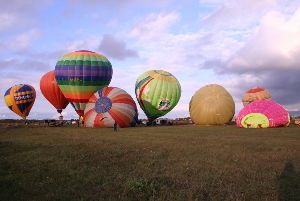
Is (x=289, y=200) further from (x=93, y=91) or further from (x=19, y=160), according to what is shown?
(x=93, y=91)

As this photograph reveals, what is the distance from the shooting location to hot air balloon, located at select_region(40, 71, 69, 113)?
55500mm

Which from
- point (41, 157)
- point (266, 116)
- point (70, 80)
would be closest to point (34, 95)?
point (70, 80)

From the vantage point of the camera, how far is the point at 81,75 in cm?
4778

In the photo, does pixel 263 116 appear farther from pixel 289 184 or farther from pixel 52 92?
pixel 289 184

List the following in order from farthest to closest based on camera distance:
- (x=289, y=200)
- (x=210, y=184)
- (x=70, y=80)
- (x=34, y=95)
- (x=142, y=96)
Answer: (x=34, y=95)
(x=142, y=96)
(x=70, y=80)
(x=210, y=184)
(x=289, y=200)

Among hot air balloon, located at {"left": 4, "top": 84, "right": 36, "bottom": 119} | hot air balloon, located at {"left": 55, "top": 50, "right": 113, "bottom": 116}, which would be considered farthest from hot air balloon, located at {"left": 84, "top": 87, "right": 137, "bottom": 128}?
hot air balloon, located at {"left": 4, "top": 84, "right": 36, "bottom": 119}

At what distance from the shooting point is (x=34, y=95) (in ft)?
221

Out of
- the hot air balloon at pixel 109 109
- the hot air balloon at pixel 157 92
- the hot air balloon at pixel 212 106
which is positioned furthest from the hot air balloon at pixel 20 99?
the hot air balloon at pixel 212 106

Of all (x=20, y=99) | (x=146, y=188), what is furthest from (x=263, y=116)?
(x=20, y=99)

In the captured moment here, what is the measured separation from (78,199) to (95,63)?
41.0 metres

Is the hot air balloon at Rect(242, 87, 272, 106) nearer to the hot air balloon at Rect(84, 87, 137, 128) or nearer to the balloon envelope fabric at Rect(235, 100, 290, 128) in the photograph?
the balloon envelope fabric at Rect(235, 100, 290, 128)

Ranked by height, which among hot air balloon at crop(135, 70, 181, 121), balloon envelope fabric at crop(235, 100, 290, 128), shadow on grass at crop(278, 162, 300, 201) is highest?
hot air balloon at crop(135, 70, 181, 121)

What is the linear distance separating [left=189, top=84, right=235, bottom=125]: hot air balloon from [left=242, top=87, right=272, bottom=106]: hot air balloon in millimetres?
17571

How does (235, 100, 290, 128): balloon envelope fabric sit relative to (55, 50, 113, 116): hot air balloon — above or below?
below
